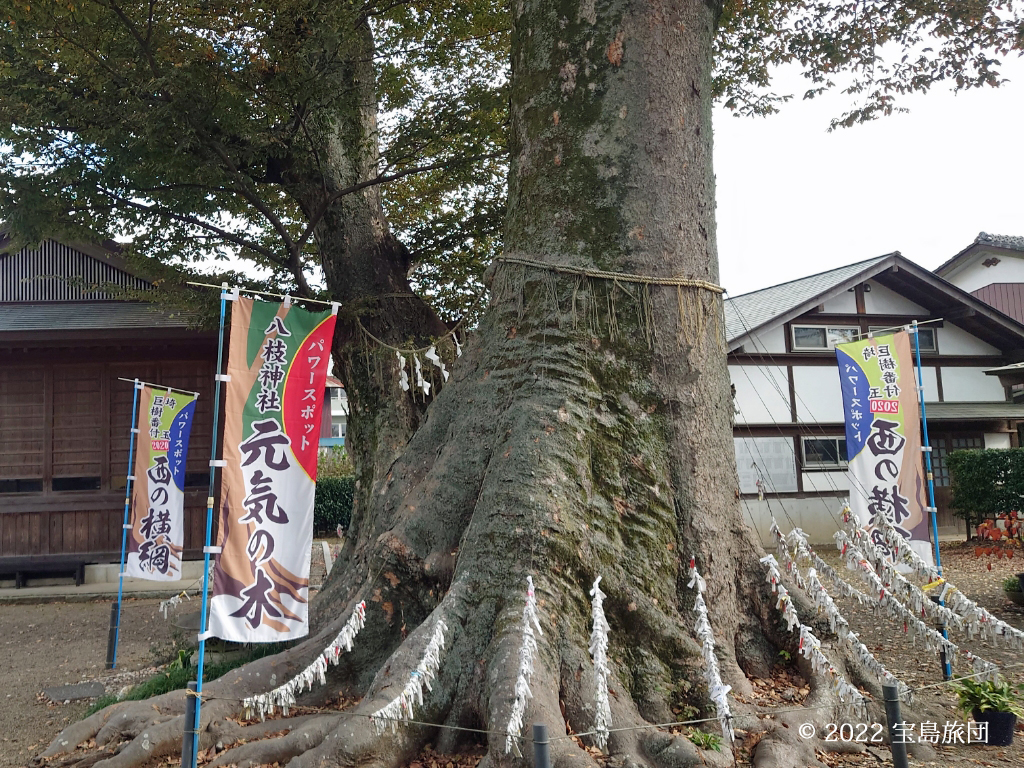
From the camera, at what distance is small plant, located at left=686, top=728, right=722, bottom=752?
349 cm

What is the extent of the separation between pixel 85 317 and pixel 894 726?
12.8 metres

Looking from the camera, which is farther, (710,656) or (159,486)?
(159,486)

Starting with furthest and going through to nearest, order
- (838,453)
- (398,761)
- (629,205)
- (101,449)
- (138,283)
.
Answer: (838,453)
(138,283)
(101,449)
(629,205)
(398,761)

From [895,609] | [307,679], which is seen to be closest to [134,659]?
[307,679]

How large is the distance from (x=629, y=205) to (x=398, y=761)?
3.57 meters

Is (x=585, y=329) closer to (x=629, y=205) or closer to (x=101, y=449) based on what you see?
(x=629, y=205)

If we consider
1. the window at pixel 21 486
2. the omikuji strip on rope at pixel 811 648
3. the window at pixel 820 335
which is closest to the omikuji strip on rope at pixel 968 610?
the omikuji strip on rope at pixel 811 648

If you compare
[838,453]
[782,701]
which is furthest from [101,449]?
[838,453]

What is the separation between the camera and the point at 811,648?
4.12 m

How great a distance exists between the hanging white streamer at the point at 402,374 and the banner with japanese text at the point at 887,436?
4250 millimetres

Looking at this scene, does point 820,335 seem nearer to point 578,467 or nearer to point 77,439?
point 578,467

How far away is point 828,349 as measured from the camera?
1552 centimetres

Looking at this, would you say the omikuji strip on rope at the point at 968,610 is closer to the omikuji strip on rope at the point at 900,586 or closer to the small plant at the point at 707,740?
the omikuji strip on rope at the point at 900,586

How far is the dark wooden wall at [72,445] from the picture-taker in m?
11.8
